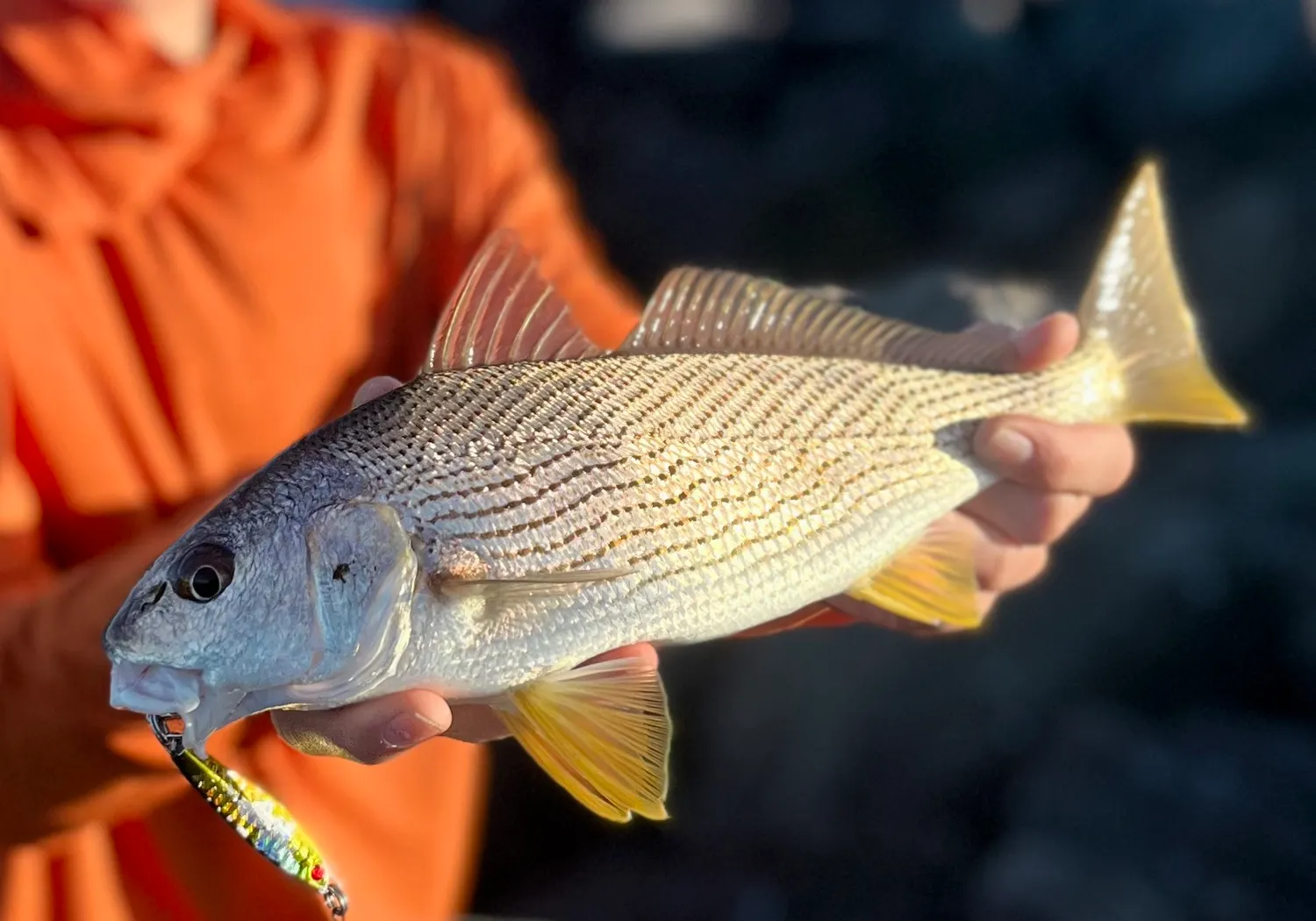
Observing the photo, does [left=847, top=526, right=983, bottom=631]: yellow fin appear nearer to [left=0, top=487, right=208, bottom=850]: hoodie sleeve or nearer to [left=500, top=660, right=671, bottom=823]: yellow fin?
[left=500, top=660, right=671, bottom=823]: yellow fin

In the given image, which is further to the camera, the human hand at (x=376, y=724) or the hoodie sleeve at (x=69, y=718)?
the hoodie sleeve at (x=69, y=718)

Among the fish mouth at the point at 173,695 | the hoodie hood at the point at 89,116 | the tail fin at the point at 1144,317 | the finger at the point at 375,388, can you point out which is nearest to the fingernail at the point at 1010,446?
the tail fin at the point at 1144,317

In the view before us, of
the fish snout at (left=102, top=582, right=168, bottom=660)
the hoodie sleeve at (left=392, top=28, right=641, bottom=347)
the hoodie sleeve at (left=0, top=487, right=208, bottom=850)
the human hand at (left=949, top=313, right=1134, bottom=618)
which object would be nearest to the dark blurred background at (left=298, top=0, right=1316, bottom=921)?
the hoodie sleeve at (left=392, top=28, right=641, bottom=347)

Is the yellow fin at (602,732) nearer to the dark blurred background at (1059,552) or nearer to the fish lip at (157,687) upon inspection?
the fish lip at (157,687)

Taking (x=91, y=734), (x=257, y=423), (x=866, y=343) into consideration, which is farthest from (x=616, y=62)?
(x=91, y=734)

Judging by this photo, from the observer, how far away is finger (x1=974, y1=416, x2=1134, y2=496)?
718mm

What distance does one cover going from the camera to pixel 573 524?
20.7 inches

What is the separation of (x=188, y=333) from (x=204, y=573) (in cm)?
63

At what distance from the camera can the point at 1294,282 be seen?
5.69 ft

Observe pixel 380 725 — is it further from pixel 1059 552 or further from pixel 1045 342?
pixel 1059 552

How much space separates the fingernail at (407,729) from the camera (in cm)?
48

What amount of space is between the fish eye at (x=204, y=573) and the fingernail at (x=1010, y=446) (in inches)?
20.9

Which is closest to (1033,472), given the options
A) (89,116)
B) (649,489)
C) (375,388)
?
(649,489)

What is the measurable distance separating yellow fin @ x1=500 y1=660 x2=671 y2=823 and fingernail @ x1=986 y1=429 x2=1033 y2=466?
33cm
